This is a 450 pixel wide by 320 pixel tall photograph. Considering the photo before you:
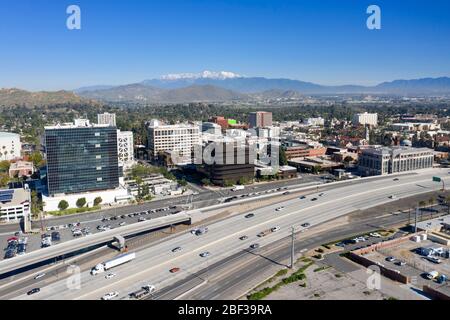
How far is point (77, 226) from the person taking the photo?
67.1ft

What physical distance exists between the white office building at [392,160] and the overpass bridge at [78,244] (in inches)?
742

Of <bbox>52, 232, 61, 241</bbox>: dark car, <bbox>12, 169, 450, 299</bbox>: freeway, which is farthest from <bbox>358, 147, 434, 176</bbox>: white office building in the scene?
<bbox>52, 232, 61, 241</bbox>: dark car

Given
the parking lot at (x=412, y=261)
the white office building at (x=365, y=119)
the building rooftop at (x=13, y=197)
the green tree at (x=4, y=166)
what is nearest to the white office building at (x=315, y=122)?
the white office building at (x=365, y=119)

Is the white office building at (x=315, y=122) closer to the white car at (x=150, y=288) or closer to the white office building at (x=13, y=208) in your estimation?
the white office building at (x=13, y=208)

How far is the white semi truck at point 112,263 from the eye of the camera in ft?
46.9

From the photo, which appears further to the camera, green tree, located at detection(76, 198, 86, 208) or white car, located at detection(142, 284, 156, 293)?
green tree, located at detection(76, 198, 86, 208)

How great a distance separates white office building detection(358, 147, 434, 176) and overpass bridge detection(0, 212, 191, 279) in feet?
61.8

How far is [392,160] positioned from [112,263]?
24.7 m

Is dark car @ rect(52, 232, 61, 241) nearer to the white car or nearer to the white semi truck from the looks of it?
the white semi truck

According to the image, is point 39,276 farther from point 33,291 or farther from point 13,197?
point 13,197

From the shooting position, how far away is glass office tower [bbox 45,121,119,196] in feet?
74.8

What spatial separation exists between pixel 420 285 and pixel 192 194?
16443mm
